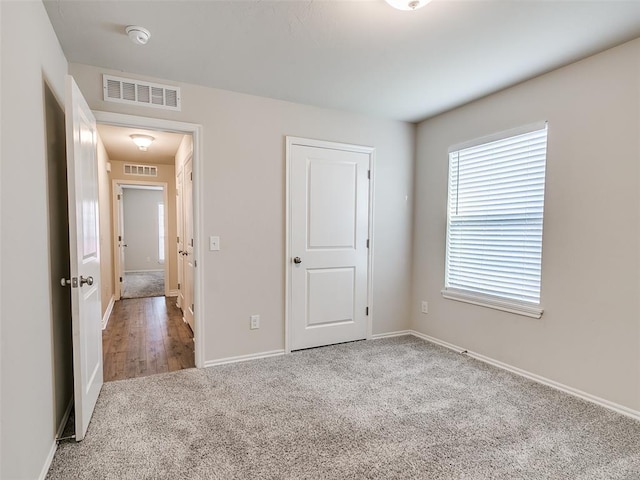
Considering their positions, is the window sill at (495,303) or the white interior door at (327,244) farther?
the white interior door at (327,244)

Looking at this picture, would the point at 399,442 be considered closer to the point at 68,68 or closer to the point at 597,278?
the point at 597,278

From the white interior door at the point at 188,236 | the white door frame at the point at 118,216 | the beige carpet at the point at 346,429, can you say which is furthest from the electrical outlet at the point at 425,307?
the white door frame at the point at 118,216

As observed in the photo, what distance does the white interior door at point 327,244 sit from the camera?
3358mm

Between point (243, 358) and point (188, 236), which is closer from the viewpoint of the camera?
point (243, 358)

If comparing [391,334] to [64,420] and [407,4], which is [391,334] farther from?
[407,4]

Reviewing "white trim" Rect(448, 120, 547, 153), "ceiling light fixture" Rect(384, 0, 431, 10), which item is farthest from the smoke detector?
"white trim" Rect(448, 120, 547, 153)

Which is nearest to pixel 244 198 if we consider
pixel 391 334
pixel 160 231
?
pixel 391 334

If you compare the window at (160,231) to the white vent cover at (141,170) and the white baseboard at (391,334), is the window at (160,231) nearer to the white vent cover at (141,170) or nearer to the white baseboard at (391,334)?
the white vent cover at (141,170)

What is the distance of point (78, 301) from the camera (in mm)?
1882

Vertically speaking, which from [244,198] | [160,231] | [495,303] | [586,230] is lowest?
[495,303]

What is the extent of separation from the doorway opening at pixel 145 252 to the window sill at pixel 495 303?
247 centimetres

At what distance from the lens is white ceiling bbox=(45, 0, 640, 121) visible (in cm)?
188

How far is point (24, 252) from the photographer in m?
1.48

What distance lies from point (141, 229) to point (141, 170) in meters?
4.05
